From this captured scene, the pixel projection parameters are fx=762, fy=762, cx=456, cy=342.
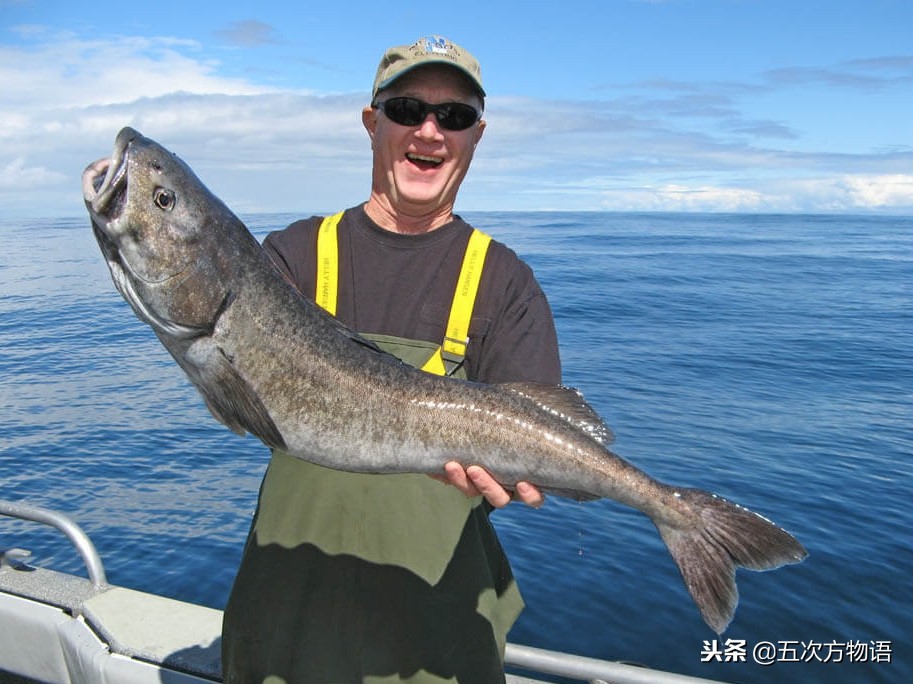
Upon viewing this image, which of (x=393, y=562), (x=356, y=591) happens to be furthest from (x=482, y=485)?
(x=356, y=591)

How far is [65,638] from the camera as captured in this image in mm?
5227

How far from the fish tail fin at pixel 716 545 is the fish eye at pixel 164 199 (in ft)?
8.19

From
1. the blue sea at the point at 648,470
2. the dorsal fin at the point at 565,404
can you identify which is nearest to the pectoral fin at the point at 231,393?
the dorsal fin at the point at 565,404

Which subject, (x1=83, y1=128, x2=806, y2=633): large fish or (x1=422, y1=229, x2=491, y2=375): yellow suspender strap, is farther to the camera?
(x1=422, y1=229, x2=491, y2=375): yellow suspender strap

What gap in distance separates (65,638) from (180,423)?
1233 centimetres

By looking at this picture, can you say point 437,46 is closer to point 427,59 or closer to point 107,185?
point 427,59

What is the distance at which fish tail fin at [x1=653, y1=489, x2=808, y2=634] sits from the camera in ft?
11.1

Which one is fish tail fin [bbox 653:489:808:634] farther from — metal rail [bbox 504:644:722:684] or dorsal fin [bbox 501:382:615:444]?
metal rail [bbox 504:644:722:684]

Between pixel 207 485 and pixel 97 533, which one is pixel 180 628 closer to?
pixel 97 533

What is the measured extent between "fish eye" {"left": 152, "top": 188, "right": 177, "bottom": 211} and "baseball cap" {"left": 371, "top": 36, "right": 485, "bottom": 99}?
1.17m

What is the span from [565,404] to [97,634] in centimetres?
374

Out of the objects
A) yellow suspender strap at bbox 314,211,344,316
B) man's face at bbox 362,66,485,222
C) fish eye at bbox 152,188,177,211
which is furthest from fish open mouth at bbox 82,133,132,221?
man's face at bbox 362,66,485,222

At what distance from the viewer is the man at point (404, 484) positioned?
3279 mm

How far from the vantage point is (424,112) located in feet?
11.9
